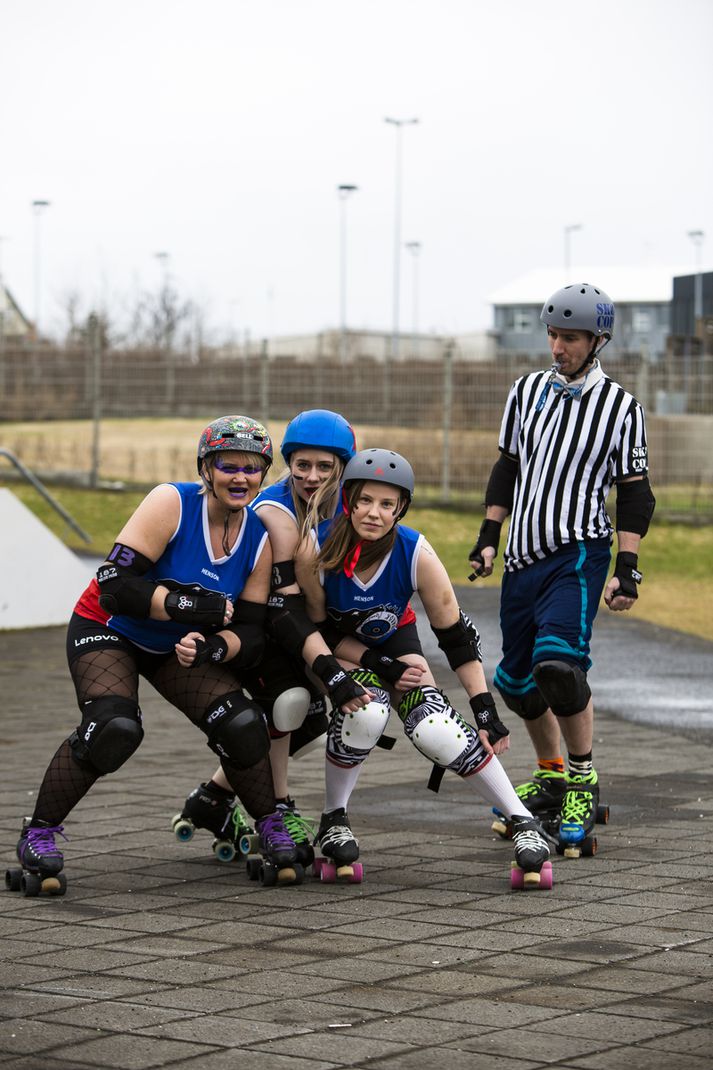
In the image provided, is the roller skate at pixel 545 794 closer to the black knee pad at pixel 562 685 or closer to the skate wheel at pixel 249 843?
the black knee pad at pixel 562 685

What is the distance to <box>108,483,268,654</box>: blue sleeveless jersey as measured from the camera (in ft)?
18.5

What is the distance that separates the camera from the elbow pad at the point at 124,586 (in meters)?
5.46

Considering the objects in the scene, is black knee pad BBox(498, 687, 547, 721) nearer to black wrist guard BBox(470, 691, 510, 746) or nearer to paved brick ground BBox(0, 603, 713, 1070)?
paved brick ground BBox(0, 603, 713, 1070)

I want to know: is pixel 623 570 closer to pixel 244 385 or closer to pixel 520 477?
pixel 520 477

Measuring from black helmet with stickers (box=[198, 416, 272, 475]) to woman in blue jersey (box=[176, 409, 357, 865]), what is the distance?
0.66ft

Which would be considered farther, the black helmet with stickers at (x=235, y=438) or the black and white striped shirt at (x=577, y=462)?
the black and white striped shirt at (x=577, y=462)

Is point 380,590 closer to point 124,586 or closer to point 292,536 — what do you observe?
point 292,536

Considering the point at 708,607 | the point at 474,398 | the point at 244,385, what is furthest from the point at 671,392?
the point at 708,607

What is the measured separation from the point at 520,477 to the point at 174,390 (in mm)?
20771

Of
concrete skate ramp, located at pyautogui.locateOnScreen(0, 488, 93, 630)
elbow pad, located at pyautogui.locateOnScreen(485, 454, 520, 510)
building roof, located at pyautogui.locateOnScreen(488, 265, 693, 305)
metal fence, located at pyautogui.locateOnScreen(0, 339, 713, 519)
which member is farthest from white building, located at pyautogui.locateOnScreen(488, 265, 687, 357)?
elbow pad, located at pyautogui.locateOnScreen(485, 454, 520, 510)

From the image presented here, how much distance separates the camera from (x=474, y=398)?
24.7 m

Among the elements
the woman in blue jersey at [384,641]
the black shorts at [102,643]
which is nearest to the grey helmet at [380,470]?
the woman in blue jersey at [384,641]

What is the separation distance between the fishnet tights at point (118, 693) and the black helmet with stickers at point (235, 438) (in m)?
0.66

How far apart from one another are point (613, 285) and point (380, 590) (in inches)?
3044
